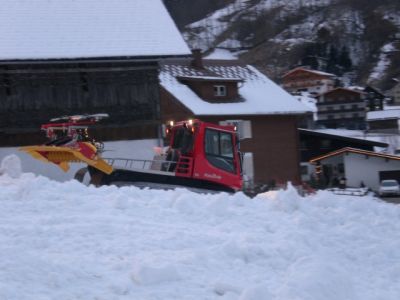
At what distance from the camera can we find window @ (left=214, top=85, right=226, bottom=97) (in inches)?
1444

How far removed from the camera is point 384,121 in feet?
227

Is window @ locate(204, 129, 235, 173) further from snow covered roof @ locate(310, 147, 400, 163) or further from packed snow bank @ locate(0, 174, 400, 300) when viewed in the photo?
snow covered roof @ locate(310, 147, 400, 163)

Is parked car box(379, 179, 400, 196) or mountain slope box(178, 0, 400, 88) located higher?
mountain slope box(178, 0, 400, 88)

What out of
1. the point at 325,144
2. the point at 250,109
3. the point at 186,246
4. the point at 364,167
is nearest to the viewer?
the point at 186,246

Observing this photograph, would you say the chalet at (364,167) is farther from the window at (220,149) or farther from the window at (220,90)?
the window at (220,149)

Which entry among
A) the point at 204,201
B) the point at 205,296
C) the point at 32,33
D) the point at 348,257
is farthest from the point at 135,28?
the point at 205,296

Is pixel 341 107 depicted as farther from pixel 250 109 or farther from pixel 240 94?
pixel 250 109

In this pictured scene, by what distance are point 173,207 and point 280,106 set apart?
28.4 meters

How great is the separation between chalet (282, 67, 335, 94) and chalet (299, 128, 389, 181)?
5247 centimetres

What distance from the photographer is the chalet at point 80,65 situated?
2069 centimetres

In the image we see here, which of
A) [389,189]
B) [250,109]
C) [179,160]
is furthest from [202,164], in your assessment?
[389,189]

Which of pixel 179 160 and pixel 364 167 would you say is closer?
pixel 179 160

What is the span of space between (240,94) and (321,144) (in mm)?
14609

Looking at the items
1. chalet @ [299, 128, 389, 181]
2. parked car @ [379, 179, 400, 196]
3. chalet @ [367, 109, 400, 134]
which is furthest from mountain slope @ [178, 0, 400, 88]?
parked car @ [379, 179, 400, 196]
